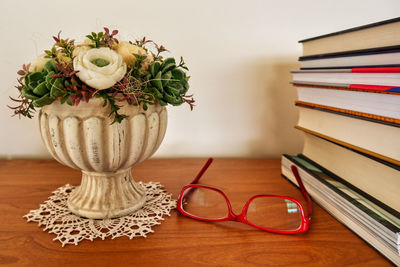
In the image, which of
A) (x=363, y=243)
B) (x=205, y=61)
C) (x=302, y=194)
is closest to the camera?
(x=363, y=243)

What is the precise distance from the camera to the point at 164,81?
479 millimetres

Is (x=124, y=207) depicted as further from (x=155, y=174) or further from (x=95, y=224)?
(x=155, y=174)

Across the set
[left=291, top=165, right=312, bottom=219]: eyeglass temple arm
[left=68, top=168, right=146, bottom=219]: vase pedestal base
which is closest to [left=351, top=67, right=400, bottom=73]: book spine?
[left=291, top=165, right=312, bottom=219]: eyeglass temple arm

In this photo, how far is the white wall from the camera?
2.65 ft

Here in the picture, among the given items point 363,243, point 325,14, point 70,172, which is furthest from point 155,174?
point 325,14

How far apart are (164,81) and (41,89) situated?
19cm

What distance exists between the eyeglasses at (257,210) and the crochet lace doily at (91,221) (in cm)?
5

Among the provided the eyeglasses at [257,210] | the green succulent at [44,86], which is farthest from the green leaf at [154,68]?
the eyeglasses at [257,210]

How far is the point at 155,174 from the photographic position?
76cm

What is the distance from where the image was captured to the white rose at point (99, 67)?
1.35 feet

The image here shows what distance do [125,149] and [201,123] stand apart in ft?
1.42

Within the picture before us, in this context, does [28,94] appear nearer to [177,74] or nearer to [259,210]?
[177,74]

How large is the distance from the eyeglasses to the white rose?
0.90 ft

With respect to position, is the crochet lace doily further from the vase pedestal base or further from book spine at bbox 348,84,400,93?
book spine at bbox 348,84,400,93
